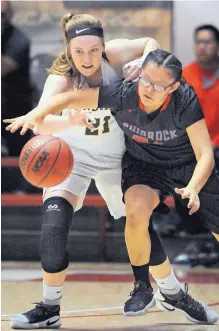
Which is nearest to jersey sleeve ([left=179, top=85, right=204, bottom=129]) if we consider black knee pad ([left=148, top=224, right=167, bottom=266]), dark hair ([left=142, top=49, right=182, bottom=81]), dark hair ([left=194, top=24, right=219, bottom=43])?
dark hair ([left=142, top=49, right=182, bottom=81])

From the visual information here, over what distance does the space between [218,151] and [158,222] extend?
3.12 ft

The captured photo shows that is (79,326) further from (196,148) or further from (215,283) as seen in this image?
(215,283)

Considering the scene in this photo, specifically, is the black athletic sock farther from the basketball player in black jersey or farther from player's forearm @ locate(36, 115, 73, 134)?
player's forearm @ locate(36, 115, 73, 134)

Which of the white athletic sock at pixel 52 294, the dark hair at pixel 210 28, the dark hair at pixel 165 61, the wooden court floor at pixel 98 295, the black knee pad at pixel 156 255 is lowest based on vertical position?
the wooden court floor at pixel 98 295

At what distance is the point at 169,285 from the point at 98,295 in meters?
1.09

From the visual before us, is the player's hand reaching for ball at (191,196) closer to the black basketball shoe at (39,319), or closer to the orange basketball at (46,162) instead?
the orange basketball at (46,162)

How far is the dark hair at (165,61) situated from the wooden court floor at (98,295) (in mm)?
1222

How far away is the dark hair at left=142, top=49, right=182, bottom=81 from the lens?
153 inches

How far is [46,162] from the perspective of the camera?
Result: 3938mm

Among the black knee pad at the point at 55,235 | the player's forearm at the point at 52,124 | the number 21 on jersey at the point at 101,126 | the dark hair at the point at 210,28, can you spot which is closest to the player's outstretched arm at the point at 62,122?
the player's forearm at the point at 52,124

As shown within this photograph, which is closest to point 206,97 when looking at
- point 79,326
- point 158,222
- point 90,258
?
point 158,222

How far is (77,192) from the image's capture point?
421cm

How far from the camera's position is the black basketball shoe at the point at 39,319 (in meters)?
4.05

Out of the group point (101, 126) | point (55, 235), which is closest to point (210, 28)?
point (101, 126)
